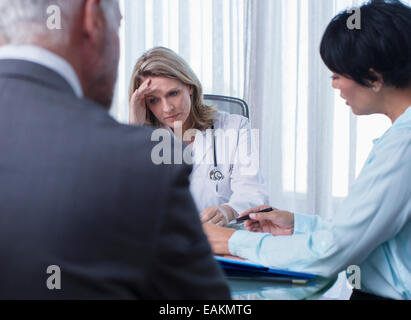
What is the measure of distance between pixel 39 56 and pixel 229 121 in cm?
162

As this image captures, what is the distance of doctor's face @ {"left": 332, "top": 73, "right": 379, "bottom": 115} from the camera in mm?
1264

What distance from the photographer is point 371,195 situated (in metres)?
1.06

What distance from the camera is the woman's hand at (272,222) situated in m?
1.36

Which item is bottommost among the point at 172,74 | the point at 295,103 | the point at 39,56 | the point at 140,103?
the point at 39,56

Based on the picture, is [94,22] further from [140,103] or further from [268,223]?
[140,103]

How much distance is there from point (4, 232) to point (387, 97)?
106 cm

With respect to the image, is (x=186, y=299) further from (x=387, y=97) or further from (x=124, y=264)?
(x=387, y=97)

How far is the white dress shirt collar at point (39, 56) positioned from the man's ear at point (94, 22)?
0.19ft

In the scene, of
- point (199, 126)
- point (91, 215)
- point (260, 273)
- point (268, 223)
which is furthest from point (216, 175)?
point (91, 215)

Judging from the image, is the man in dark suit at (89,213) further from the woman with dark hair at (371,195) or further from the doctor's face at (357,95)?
the doctor's face at (357,95)

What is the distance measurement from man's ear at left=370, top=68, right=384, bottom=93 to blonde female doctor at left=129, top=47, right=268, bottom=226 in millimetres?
809

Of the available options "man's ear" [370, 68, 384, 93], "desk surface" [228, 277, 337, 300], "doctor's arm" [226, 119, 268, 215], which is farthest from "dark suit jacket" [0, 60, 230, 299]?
"doctor's arm" [226, 119, 268, 215]

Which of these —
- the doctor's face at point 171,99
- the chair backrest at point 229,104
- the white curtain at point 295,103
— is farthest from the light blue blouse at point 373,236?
the white curtain at point 295,103
